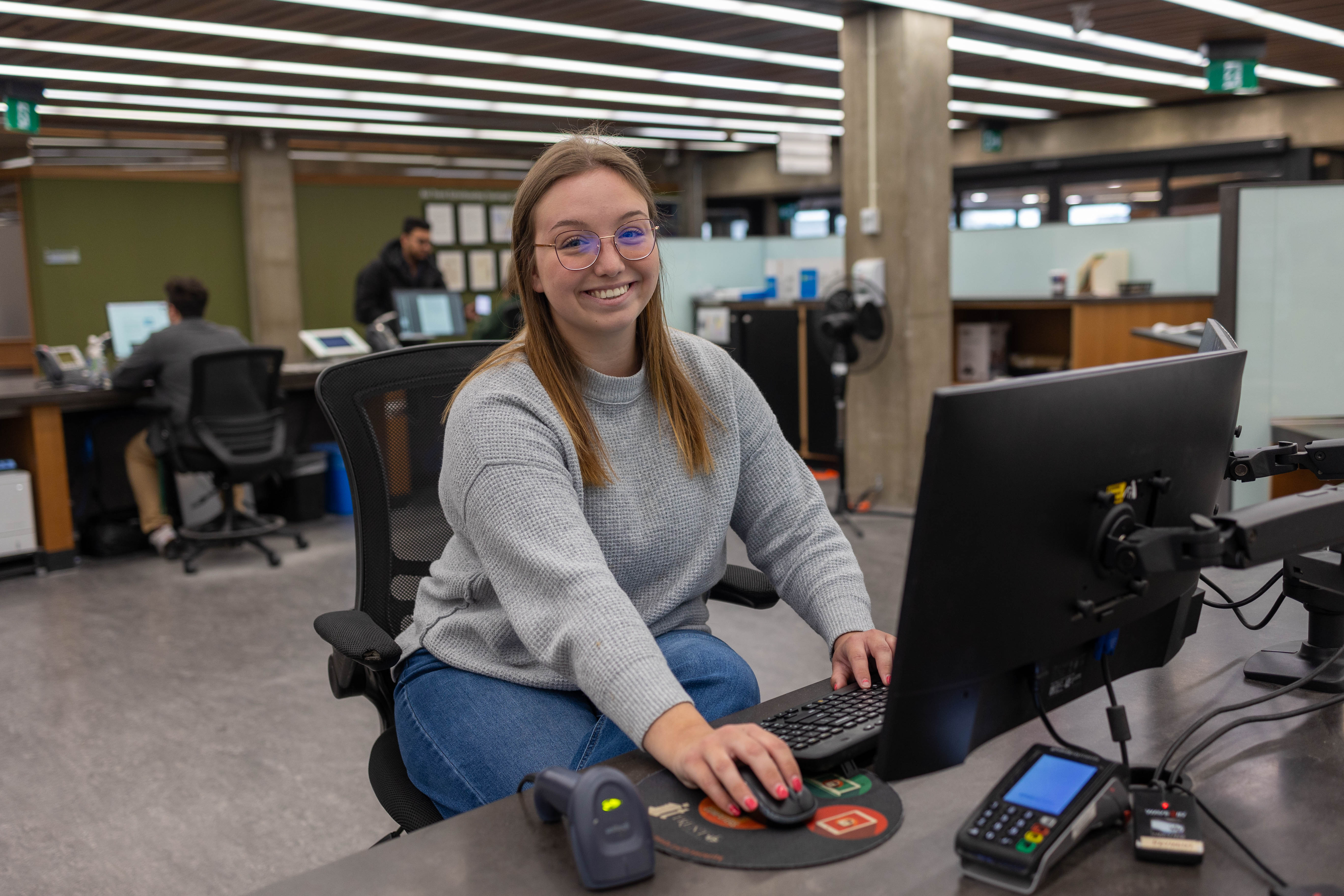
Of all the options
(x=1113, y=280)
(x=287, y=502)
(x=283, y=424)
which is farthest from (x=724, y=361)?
(x=1113, y=280)

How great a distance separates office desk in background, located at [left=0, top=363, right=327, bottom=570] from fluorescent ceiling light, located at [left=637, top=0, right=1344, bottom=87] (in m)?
3.61

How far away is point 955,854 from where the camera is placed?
862 mm

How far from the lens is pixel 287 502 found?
5.94 metres

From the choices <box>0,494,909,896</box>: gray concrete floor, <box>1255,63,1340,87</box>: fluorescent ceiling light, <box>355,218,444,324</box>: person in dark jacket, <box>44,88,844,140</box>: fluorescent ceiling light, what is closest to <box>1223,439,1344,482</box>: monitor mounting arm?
<box>0,494,909,896</box>: gray concrete floor

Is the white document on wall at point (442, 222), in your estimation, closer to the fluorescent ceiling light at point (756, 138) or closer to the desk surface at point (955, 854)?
the fluorescent ceiling light at point (756, 138)

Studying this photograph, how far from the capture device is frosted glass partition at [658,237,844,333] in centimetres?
807

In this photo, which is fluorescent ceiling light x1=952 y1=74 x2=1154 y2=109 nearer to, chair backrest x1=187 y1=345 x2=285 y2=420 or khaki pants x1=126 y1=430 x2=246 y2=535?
chair backrest x1=187 y1=345 x2=285 y2=420

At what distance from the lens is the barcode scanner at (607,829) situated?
0.81 meters

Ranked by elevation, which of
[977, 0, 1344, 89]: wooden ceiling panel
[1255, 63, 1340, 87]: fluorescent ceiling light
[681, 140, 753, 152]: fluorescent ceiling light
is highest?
[681, 140, 753, 152]: fluorescent ceiling light

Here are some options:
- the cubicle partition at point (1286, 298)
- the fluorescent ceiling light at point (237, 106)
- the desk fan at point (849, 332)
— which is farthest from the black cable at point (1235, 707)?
the fluorescent ceiling light at point (237, 106)

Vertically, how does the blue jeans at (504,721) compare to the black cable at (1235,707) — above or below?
below

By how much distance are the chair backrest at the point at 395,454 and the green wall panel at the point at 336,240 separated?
35.5ft

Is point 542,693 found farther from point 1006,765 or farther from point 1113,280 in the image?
point 1113,280

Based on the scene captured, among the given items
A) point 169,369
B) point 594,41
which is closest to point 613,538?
point 169,369
